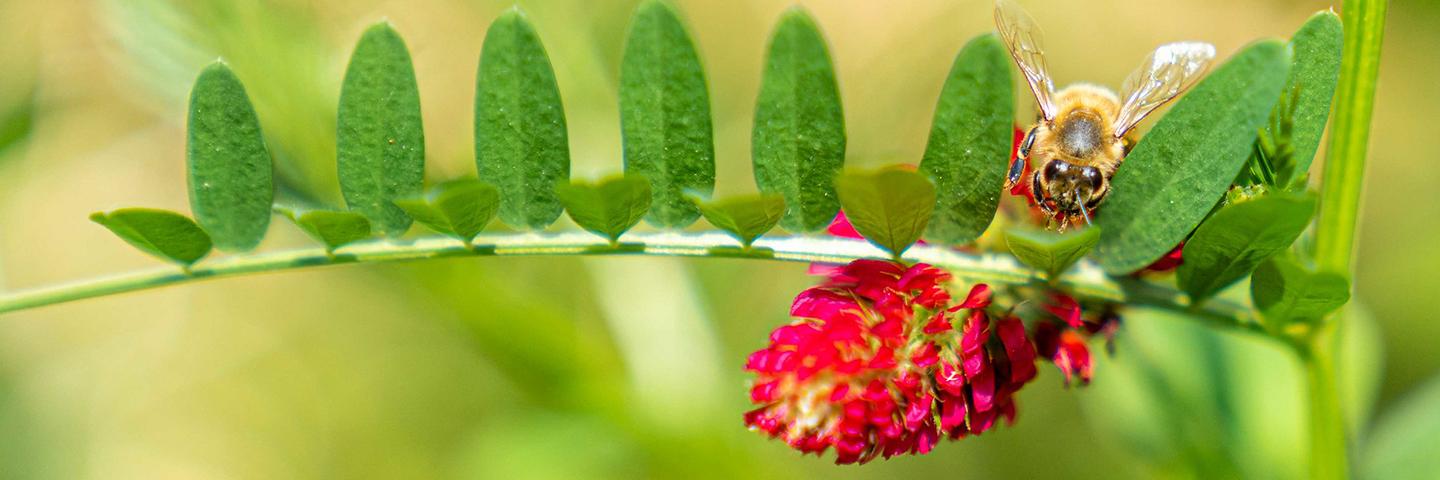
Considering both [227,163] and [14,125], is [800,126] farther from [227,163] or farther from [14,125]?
[14,125]

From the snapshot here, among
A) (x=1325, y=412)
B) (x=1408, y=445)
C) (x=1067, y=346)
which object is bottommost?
(x=1408, y=445)

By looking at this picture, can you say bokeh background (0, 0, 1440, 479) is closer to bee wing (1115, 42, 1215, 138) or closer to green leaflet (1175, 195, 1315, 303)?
bee wing (1115, 42, 1215, 138)

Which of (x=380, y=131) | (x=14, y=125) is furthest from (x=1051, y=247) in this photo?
(x=14, y=125)

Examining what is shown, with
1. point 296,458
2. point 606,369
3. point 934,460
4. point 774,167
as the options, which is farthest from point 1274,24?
point 296,458

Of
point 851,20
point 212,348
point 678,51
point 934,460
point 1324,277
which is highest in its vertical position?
point 851,20


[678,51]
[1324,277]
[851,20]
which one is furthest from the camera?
[851,20]

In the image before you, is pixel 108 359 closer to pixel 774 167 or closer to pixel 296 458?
pixel 296 458
